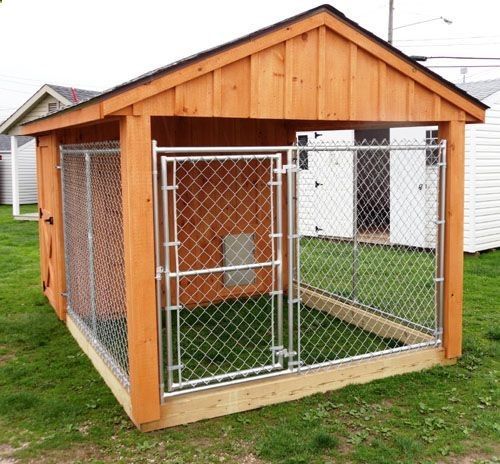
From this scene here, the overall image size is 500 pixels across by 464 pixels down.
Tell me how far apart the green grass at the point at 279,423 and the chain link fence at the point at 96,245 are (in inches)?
16.1

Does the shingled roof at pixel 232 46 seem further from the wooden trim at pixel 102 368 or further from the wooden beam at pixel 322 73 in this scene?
the wooden trim at pixel 102 368

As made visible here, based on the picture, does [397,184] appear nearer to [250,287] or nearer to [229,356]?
[250,287]

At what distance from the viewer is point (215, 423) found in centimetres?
396

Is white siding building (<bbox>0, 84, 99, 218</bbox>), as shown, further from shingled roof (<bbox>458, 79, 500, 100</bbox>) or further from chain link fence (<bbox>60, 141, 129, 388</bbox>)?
shingled roof (<bbox>458, 79, 500, 100</bbox>)

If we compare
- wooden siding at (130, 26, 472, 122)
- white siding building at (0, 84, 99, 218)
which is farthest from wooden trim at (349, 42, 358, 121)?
white siding building at (0, 84, 99, 218)

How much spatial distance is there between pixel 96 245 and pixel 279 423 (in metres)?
2.73

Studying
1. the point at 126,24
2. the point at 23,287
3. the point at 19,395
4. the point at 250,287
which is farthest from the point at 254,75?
the point at 126,24

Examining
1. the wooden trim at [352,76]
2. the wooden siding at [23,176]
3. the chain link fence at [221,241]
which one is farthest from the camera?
the wooden siding at [23,176]

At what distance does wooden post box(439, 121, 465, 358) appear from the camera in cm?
479

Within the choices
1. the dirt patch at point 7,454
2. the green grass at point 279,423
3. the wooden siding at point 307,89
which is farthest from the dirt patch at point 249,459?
the wooden siding at point 307,89

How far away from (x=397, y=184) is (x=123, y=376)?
27.9 ft

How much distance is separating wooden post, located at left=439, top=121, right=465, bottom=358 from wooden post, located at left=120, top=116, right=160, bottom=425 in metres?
2.50

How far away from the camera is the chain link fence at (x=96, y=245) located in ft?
17.1

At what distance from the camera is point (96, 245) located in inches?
225
